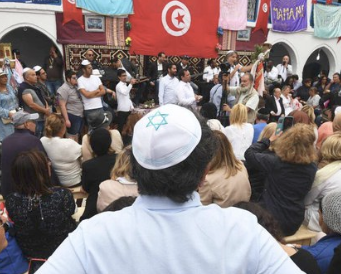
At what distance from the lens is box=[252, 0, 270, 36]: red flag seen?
11570 mm

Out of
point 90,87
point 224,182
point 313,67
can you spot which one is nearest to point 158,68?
point 90,87

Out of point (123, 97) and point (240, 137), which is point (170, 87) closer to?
point (123, 97)

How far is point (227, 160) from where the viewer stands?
258 cm

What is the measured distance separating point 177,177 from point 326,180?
2.13m

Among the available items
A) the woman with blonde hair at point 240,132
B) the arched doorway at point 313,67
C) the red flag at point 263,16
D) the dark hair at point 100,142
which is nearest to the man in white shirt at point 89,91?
the woman with blonde hair at point 240,132

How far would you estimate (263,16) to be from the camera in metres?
11.8

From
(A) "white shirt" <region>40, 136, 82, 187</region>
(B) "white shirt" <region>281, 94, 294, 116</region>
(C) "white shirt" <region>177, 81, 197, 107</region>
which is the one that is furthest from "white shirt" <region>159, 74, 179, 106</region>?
(A) "white shirt" <region>40, 136, 82, 187</region>

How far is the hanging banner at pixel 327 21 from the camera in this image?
12.8 meters

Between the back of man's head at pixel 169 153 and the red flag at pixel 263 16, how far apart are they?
1193 centimetres

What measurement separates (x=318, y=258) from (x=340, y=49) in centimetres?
1463

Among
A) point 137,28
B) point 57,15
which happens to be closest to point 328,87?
point 137,28

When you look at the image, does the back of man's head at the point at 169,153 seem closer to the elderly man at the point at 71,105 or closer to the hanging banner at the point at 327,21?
the elderly man at the point at 71,105

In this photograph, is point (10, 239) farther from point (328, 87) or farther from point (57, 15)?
point (328, 87)

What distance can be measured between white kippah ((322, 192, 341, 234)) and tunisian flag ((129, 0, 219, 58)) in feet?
29.1
